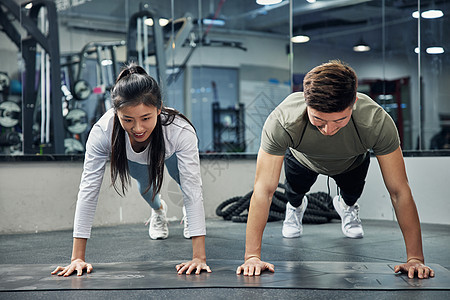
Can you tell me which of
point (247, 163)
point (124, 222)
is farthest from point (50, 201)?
point (247, 163)

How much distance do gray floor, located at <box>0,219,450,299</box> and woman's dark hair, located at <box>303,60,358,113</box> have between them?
572 millimetres

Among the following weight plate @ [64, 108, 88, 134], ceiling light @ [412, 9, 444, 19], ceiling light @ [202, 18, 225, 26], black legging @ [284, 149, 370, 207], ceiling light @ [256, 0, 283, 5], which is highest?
ceiling light @ [256, 0, 283, 5]

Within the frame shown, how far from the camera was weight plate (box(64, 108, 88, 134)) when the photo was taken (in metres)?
4.38

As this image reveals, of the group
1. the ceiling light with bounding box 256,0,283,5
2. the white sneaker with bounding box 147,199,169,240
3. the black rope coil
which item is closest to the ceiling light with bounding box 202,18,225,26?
the ceiling light with bounding box 256,0,283,5

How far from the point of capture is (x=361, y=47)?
4.52m

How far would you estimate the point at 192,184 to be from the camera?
185cm

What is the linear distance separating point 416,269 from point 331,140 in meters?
0.55

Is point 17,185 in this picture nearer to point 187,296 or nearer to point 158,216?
point 158,216

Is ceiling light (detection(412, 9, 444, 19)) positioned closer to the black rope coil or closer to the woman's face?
the black rope coil

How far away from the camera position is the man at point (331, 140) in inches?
61.7

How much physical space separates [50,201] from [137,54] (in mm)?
1727

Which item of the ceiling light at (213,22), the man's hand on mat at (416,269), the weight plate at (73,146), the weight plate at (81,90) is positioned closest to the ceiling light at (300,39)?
the ceiling light at (213,22)

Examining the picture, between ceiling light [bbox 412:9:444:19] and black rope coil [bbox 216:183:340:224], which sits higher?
ceiling light [bbox 412:9:444:19]

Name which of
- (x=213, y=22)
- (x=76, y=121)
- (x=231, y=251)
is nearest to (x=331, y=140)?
(x=231, y=251)
